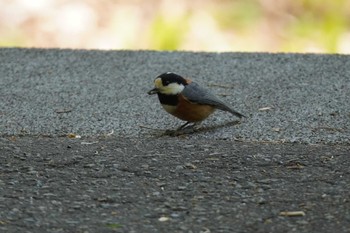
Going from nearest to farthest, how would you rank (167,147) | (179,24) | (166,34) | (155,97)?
(167,147) < (155,97) < (166,34) < (179,24)

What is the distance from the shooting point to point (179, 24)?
28.4ft

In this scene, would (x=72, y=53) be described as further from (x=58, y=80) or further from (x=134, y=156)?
(x=134, y=156)

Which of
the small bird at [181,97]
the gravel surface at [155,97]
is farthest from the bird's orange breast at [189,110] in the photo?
the gravel surface at [155,97]

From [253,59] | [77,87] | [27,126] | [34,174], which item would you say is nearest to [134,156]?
[34,174]

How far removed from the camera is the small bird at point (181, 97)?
4.72 meters

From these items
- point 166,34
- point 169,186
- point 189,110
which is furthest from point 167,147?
point 166,34

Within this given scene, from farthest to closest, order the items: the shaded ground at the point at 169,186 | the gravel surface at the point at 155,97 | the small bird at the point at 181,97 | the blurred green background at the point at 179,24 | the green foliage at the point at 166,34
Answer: the blurred green background at the point at 179,24 → the green foliage at the point at 166,34 → the gravel surface at the point at 155,97 → the small bird at the point at 181,97 → the shaded ground at the point at 169,186

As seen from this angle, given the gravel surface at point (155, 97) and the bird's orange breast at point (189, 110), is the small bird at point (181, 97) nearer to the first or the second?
the bird's orange breast at point (189, 110)

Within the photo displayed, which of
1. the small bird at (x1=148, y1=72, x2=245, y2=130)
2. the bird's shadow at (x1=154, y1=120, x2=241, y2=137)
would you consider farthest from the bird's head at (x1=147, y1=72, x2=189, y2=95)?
the bird's shadow at (x1=154, y1=120, x2=241, y2=137)

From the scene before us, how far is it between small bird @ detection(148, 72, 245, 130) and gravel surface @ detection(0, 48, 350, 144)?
0.45ft

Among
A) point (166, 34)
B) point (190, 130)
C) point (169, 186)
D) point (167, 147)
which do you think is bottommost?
point (169, 186)

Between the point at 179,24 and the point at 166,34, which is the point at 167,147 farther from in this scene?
the point at 179,24

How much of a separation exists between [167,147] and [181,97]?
0.35m

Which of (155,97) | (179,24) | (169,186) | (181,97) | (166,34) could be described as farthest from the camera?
(179,24)
